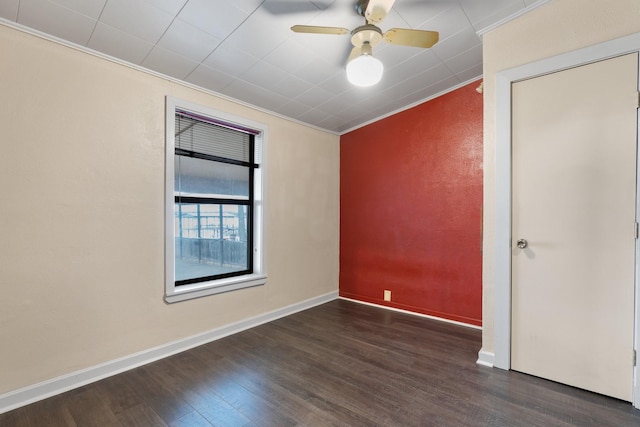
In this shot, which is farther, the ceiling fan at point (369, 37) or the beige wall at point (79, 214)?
the beige wall at point (79, 214)

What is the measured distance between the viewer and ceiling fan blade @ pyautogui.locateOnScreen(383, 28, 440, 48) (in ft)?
5.98

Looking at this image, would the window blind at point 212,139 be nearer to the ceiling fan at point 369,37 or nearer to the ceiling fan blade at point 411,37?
the ceiling fan at point 369,37

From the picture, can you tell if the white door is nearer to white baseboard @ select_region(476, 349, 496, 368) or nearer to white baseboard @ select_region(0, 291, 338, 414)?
white baseboard @ select_region(476, 349, 496, 368)

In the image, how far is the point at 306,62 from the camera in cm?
262

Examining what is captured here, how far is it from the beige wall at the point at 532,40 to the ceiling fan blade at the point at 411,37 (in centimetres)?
90

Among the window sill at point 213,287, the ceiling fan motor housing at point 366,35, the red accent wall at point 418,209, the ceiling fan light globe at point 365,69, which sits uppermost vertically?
the ceiling fan motor housing at point 366,35

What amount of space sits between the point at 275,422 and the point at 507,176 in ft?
7.92

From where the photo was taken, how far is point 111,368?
2.30 m

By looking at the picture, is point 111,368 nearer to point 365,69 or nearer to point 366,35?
point 365,69

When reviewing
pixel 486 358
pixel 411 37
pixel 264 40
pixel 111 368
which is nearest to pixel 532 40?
pixel 411 37

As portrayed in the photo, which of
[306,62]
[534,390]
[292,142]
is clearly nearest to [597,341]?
[534,390]

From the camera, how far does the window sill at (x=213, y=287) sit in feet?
8.84

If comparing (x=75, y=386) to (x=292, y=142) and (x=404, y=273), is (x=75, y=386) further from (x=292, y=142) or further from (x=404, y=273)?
(x=404, y=273)

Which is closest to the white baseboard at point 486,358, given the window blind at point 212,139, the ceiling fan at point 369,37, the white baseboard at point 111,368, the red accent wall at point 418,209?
the red accent wall at point 418,209
